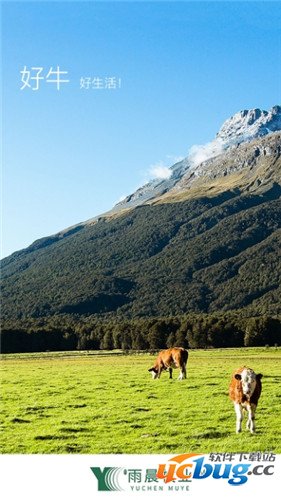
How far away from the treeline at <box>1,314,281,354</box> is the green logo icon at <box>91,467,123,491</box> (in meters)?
43.8

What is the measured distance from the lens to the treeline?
197ft

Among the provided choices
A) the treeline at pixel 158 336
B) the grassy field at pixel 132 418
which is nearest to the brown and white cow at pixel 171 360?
the grassy field at pixel 132 418

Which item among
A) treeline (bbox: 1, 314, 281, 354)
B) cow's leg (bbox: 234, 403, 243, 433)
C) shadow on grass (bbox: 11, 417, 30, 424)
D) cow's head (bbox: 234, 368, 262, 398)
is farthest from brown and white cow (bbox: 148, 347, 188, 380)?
treeline (bbox: 1, 314, 281, 354)

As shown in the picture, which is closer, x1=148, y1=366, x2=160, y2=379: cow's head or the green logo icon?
the green logo icon

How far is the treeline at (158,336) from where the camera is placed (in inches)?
2363

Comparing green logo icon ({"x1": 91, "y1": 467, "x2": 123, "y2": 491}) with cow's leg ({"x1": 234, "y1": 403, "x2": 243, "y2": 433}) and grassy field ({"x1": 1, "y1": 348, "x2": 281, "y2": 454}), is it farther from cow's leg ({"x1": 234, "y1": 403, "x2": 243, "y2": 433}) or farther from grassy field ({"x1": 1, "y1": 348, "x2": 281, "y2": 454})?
cow's leg ({"x1": 234, "y1": 403, "x2": 243, "y2": 433})

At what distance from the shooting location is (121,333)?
6838cm

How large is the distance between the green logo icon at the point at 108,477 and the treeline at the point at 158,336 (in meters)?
43.8

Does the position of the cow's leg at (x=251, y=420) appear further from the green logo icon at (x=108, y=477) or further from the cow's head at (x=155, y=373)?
the cow's head at (x=155, y=373)

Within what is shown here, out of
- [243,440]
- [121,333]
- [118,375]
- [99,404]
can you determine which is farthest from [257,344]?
[243,440]

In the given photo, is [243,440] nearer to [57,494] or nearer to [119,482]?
[119,482]

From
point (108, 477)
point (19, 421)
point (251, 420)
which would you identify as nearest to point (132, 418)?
point (19, 421)

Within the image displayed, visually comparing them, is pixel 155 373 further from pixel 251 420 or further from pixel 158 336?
pixel 158 336

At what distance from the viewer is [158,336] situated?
60219mm
